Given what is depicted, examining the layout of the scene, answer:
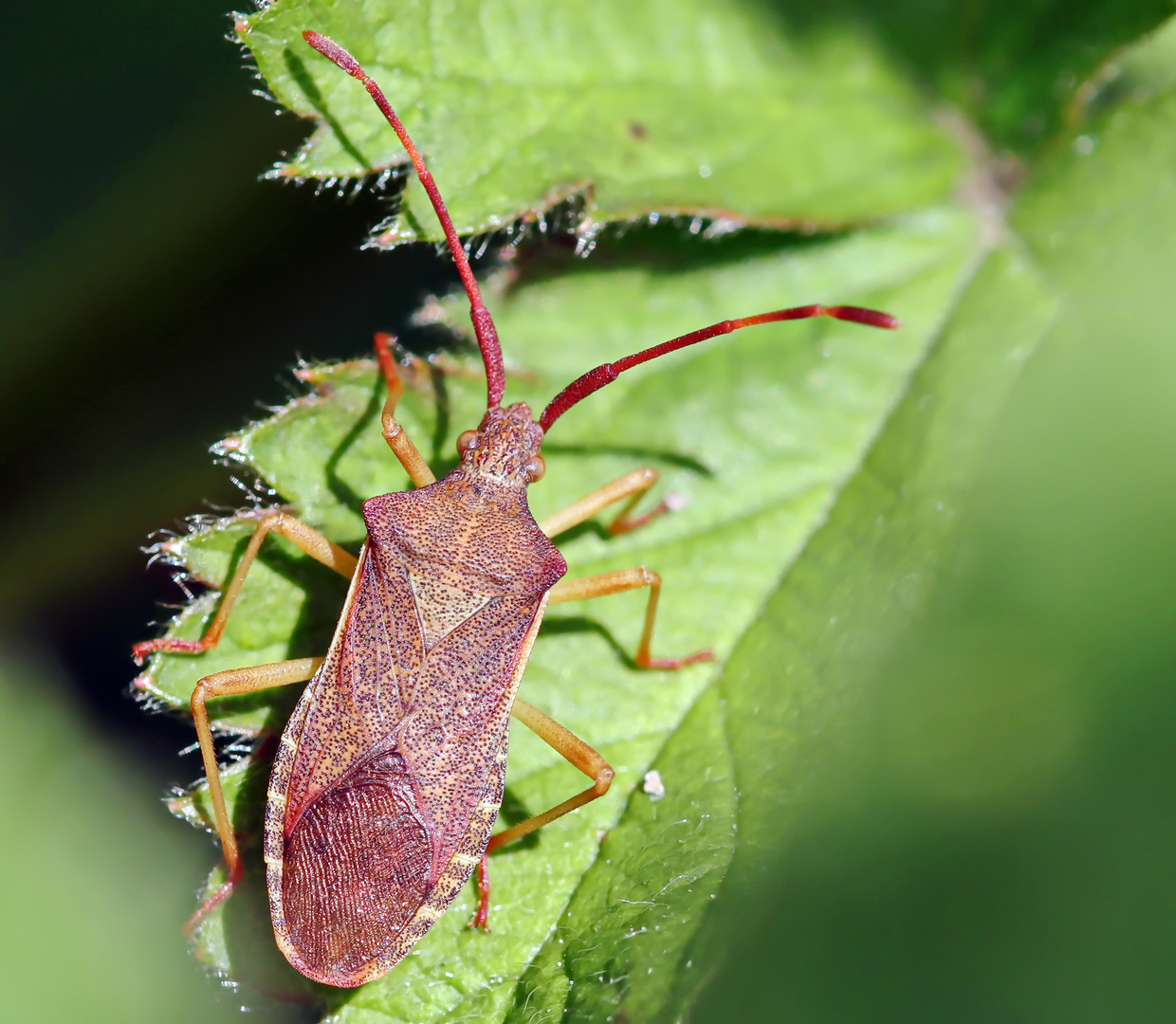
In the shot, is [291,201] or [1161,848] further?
[291,201]

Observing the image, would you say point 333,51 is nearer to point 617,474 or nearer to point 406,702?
point 617,474

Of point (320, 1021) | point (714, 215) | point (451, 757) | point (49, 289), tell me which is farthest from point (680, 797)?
point (49, 289)

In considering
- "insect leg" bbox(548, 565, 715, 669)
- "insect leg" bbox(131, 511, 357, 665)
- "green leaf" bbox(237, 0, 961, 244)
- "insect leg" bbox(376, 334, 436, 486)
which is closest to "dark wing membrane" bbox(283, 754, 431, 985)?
"insect leg" bbox(131, 511, 357, 665)

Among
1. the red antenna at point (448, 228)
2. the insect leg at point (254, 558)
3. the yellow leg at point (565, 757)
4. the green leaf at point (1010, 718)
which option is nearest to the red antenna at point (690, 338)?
the red antenna at point (448, 228)

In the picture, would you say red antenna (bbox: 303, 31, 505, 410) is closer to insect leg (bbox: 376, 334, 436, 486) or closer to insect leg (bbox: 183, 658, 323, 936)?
insect leg (bbox: 376, 334, 436, 486)

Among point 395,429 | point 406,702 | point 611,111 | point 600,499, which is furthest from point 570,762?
point 611,111

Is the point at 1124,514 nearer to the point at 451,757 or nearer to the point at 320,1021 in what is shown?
the point at 451,757
